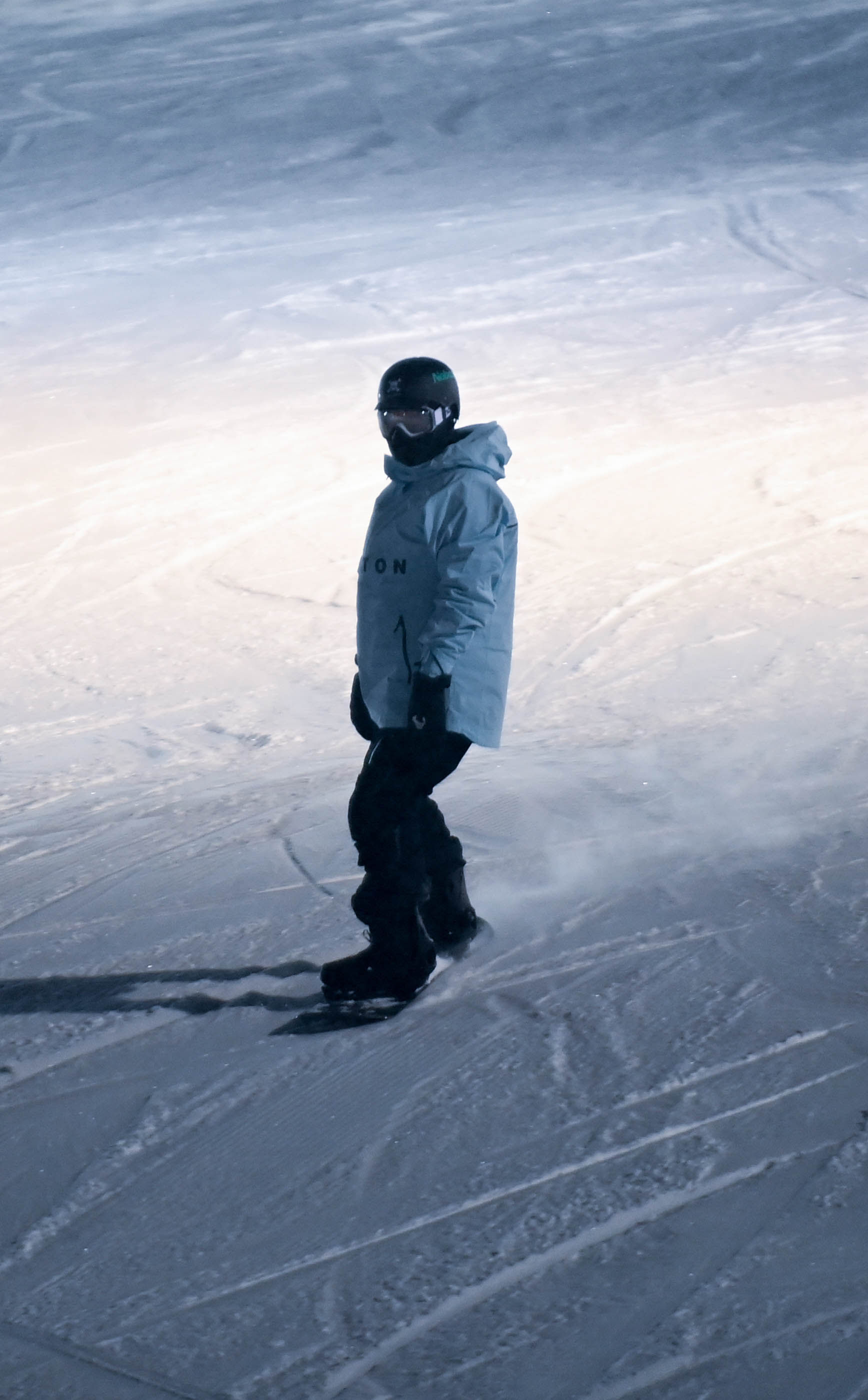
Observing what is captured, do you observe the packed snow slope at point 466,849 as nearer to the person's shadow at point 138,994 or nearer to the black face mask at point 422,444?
the person's shadow at point 138,994

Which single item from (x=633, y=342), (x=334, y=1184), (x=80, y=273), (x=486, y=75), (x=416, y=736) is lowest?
(x=334, y=1184)

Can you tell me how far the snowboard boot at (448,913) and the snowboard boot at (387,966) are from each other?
200 millimetres

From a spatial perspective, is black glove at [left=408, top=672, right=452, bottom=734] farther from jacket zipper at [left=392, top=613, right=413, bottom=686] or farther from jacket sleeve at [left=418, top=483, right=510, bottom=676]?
jacket zipper at [left=392, top=613, right=413, bottom=686]

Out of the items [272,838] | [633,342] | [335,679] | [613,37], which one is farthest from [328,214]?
[272,838]

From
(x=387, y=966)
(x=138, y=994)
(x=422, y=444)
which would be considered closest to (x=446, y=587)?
(x=422, y=444)

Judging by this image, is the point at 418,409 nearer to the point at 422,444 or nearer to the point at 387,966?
the point at 422,444

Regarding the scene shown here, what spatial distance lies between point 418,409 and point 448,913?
1171 millimetres

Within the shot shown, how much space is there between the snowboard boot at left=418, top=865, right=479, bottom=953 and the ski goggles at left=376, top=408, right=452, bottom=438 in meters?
1.02

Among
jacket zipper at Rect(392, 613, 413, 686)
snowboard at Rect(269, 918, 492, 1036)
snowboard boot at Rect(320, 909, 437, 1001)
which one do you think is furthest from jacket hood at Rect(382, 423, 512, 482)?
snowboard at Rect(269, 918, 492, 1036)

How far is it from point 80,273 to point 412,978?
447 inches

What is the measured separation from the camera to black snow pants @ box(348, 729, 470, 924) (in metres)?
3.12

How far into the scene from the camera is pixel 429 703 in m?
2.98

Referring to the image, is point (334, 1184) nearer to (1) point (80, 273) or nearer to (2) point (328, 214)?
(1) point (80, 273)

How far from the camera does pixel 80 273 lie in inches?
523
